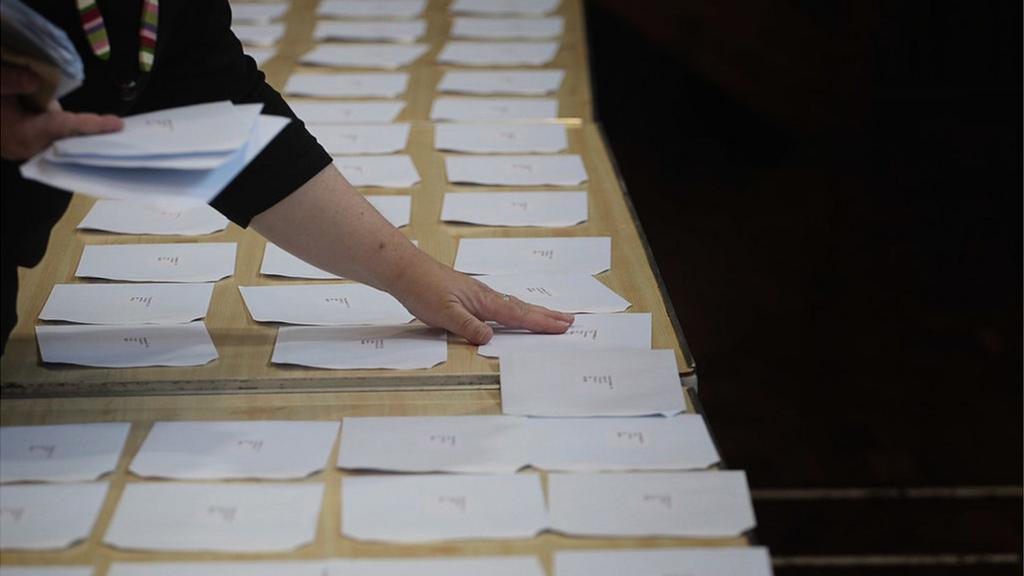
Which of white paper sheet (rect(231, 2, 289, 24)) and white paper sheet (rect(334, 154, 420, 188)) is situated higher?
white paper sheet (rect(231, 2, 289, 24))

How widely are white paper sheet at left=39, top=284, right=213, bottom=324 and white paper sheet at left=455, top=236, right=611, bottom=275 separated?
0.37m

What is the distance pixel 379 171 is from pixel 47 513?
1.03 meters

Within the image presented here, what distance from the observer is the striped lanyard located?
1237mm

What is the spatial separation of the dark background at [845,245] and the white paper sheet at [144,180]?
174 centimetres

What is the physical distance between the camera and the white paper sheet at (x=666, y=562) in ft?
3.63

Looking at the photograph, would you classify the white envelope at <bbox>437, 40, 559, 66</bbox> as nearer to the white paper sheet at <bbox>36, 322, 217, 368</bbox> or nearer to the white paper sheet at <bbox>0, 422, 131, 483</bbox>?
the white paper sheet at <bbox>36, 322, 217, 368</bbox>

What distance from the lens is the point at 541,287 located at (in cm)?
170

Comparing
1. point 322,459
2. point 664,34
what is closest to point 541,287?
point 322,459

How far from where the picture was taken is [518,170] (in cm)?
212

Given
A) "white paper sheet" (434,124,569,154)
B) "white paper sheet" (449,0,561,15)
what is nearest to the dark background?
"white paper sheet" (449,0,561,15)

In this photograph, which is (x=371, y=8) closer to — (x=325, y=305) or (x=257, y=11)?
(x=257, y=11)

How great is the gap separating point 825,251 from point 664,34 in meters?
1.12

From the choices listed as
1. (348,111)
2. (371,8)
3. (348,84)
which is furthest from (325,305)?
(371,8)

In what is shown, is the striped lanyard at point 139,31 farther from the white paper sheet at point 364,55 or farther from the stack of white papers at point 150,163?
the white paper sheet at point 364,55
